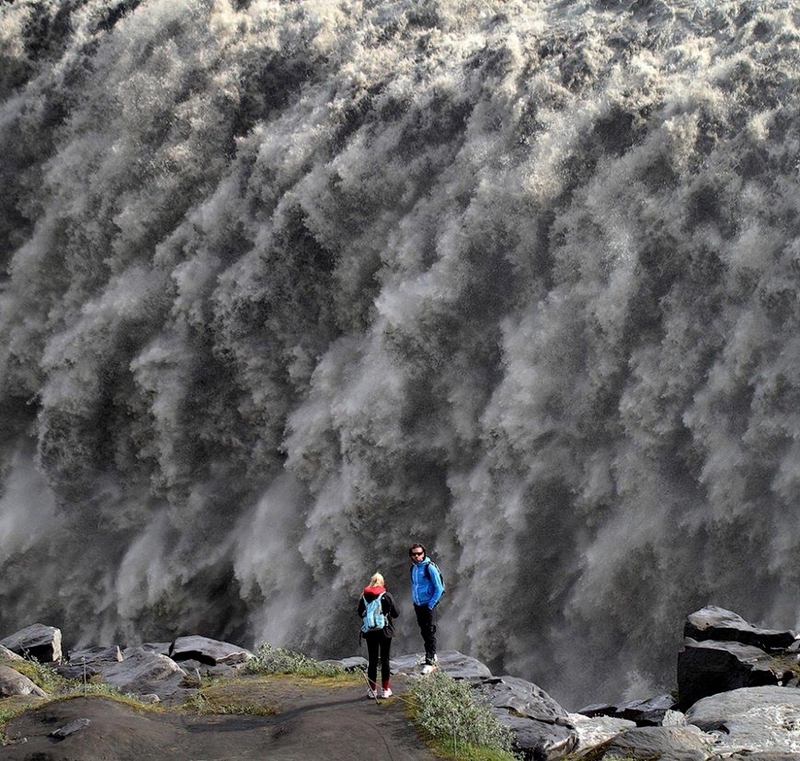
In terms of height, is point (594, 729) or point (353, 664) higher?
point (353, 664)

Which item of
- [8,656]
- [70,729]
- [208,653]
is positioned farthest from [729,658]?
[8,656]

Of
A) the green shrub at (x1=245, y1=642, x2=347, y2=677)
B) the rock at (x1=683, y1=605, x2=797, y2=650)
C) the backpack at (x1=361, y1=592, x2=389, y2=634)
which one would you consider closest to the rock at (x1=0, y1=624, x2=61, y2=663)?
the green shrub at (x1=245, y1=642, x2=347, y2=677)

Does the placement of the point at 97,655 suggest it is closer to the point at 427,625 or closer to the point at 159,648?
the point at 159,648

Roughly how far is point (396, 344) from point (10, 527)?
10338mm

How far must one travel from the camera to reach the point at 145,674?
15.4 m

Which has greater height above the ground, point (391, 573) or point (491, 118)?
point (491, 118)

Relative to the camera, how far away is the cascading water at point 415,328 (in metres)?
17.9

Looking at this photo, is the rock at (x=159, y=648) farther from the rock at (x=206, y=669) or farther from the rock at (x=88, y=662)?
the rock at (x=206, y=669)

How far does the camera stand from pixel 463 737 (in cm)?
1066

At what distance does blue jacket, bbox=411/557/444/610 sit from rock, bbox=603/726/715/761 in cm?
255

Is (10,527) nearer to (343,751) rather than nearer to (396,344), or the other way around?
(396,344)

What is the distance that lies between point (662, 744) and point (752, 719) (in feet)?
4.16

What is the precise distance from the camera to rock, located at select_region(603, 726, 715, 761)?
10.4 meters

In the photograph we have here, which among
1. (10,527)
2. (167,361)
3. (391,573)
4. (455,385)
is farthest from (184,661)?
(10,527)
